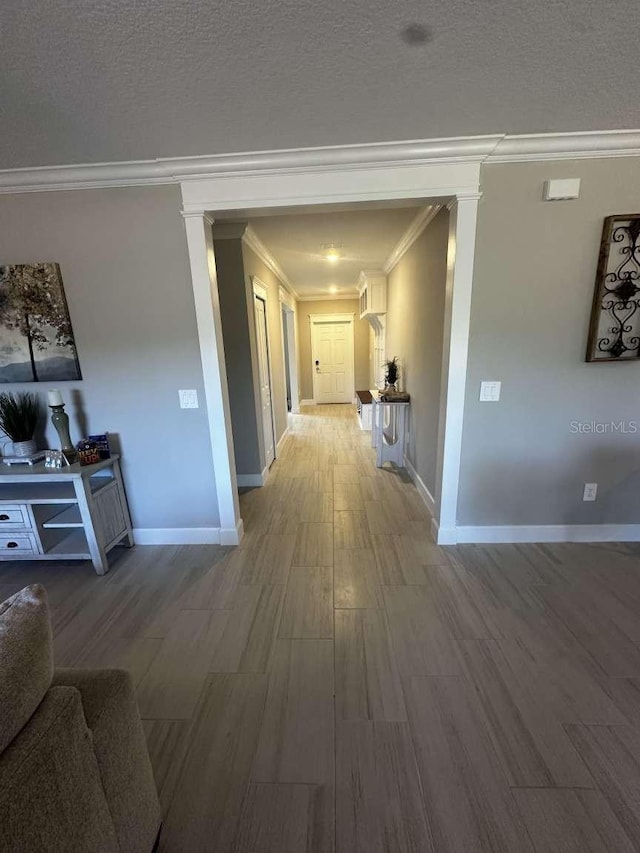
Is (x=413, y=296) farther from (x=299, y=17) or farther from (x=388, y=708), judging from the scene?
(x=388, y=708)

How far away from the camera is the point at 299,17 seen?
115 centimetres

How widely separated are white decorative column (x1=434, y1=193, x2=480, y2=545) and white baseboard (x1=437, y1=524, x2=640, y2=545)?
0.17 feet

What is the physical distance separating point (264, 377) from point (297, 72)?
2913mm

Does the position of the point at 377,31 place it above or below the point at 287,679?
Result: above

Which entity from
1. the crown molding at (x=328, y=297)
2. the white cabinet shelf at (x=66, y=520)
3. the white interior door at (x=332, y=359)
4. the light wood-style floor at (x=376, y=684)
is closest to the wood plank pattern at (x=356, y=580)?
the light wood-style floor at (x=376, y=684)

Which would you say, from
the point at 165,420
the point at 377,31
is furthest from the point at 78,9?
the point at 165,420

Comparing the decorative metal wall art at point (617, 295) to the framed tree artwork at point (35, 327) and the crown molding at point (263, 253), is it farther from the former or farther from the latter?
the framed tree artwork at point (35, 327)

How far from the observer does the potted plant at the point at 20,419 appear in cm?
229

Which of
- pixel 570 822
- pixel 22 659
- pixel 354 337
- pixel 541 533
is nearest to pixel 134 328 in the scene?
pixel 22 659

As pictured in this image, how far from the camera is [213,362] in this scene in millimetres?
2303

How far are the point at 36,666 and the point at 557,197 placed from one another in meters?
2.93

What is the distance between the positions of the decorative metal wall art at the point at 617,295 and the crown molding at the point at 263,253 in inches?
107

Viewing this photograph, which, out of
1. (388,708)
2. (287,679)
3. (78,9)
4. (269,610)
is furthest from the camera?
(269,610)

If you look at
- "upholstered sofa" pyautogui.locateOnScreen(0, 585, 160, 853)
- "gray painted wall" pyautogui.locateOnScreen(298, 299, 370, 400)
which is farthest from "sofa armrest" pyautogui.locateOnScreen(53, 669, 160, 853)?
"gray painted wall" pyautogui.locateOnScreen(298, 299, 370, 400)
